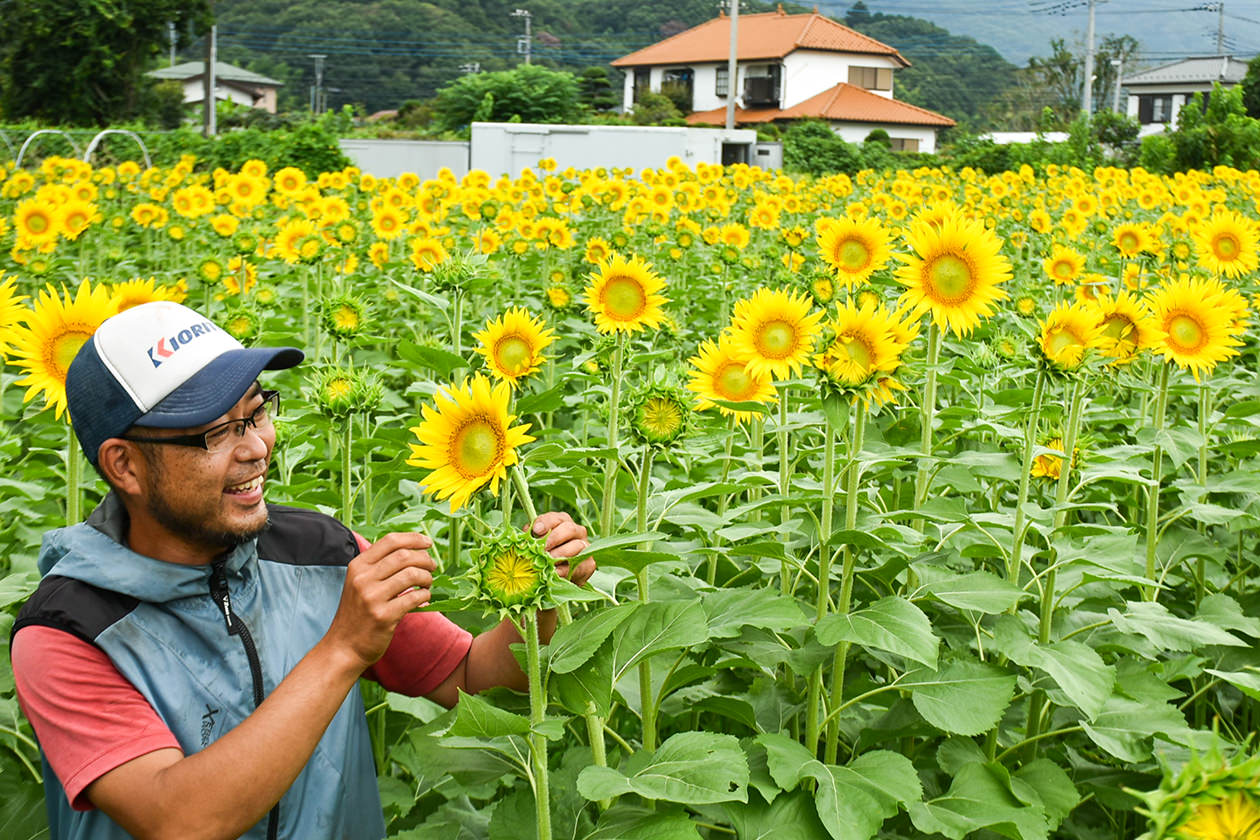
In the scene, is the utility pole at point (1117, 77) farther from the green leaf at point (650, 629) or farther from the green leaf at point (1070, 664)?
the green leaf at point (650, 629)

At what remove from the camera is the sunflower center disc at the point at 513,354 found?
2.66 metres

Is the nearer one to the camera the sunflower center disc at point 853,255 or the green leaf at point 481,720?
the green leaf at point 481,720

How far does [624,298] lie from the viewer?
10.8 feet

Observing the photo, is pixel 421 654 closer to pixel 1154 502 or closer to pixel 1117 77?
pixel 1154 502

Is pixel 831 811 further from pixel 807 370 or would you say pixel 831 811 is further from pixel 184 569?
pixel 807 370

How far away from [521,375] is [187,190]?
6.73m

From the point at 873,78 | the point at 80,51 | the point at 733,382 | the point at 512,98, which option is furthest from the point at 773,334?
the point at 873,78

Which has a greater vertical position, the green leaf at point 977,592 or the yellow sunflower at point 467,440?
the yellow sunflower at point 467,440

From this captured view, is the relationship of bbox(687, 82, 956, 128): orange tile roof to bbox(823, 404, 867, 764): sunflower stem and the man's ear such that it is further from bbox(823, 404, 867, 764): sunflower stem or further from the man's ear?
the man's ear

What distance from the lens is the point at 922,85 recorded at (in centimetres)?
9438

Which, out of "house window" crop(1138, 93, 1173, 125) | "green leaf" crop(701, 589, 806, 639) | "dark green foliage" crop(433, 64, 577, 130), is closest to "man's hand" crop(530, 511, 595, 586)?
"green leaf" crop(701, 589, 806, 639)

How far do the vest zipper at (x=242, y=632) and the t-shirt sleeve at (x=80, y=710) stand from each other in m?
0.18

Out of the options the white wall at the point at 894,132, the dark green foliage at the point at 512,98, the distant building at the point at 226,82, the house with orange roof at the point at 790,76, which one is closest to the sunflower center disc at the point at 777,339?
the dark green foliage at the point at 512,98

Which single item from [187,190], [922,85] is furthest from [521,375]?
[922,85]
